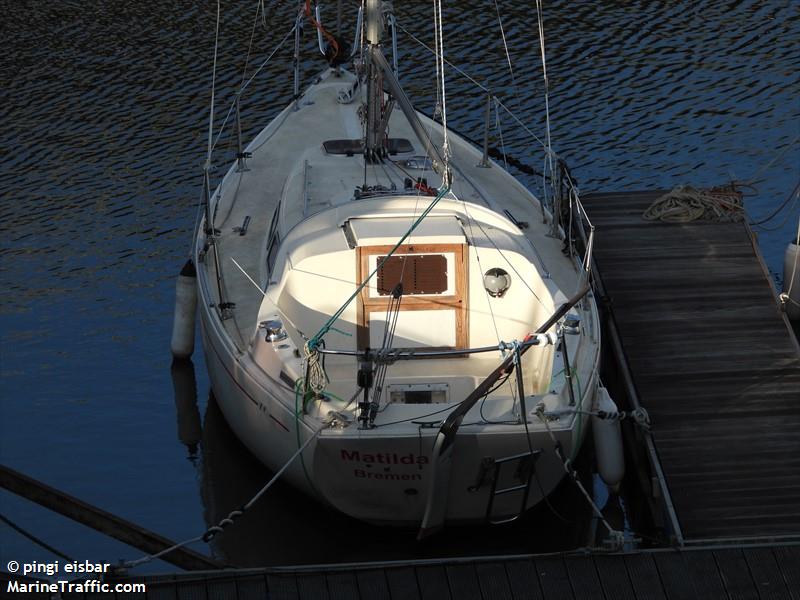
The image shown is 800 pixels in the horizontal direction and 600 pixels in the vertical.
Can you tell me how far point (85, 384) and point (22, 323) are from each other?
91.7 inches

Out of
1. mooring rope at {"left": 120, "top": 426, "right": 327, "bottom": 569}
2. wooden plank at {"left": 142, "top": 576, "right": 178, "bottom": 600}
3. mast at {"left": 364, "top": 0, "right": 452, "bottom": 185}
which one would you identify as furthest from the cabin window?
wooden plank at {"left": 142, "top": 576, "right": 178, "bottom": 600}

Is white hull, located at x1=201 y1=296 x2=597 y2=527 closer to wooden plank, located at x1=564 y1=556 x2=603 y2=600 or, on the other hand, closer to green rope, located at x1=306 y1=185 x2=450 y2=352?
green rope, located at x1=306 y1=185 x2=450 y2=352

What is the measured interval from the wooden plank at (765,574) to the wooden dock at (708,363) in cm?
65

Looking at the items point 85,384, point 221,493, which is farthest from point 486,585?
point 85,384

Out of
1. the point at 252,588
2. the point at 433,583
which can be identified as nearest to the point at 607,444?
the point at 433,583

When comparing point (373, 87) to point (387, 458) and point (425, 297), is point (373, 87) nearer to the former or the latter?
point (425, 297)

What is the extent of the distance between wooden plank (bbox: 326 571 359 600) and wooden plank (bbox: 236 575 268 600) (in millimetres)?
488

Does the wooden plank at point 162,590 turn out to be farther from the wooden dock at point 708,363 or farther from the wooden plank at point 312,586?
the wooden dock at point 708,363

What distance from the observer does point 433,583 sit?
11.0 m

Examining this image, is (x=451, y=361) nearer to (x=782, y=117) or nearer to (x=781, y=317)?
(x=781, y=317)

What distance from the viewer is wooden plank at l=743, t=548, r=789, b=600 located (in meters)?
10.9

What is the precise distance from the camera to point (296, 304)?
49.3ft

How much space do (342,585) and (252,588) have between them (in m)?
0.80

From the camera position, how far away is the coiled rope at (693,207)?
1888 centimetres
